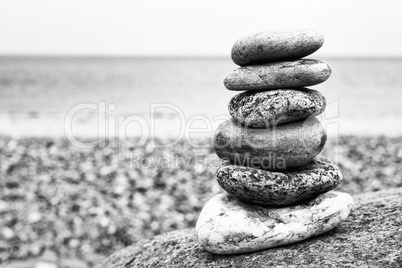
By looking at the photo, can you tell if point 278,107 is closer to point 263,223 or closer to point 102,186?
point 263,223

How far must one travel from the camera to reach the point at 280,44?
315cm

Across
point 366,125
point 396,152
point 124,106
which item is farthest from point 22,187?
point 124,106

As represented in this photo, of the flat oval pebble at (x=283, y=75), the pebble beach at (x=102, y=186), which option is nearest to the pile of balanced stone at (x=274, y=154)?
the flat oval pebble at (x=283, y=75)

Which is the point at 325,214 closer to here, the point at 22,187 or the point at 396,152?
the point at 22,187

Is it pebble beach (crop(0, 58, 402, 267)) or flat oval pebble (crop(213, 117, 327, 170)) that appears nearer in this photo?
flat oval pebble (crop(213, 117, 327, 170))

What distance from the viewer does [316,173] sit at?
10.9ft

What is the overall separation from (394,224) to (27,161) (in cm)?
691

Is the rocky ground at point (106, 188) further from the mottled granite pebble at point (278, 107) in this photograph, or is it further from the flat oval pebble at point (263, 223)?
the mottled granite pebble at point (278, 107)

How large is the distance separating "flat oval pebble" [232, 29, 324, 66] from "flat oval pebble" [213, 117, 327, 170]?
52 centimetres

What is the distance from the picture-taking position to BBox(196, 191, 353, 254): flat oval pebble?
3.19 metres

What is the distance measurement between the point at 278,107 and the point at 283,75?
0.82 ft

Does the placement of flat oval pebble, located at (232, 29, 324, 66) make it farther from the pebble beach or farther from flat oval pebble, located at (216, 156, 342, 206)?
the pebble beach

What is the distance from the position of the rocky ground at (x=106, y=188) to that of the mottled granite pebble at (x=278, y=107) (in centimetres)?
363

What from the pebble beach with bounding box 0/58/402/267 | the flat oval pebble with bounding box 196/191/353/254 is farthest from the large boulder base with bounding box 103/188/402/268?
the pebble beach with bounding box 0/58/402/267
